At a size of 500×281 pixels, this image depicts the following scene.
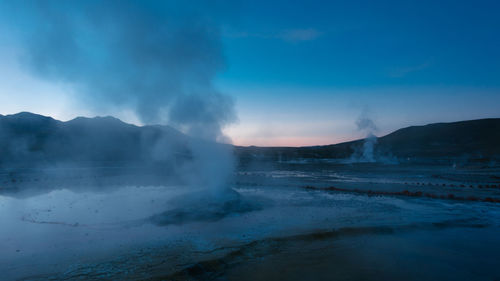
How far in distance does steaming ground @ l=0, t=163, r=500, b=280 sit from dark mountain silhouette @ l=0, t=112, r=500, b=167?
3111 cm

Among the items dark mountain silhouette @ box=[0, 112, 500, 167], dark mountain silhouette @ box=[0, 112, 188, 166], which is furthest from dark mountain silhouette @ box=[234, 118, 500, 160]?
dark mountain silhouette @ box=[0, 112, 188, 166]

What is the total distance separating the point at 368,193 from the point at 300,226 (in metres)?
9.72

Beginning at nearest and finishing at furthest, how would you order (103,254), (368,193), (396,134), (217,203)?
(103,254)
(217,203)
(368,193)
(396,134)

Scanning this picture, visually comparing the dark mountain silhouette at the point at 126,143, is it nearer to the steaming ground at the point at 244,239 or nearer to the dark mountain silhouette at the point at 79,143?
the dark mountain silhouette at the point at 79,143

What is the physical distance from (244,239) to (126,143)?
83.1 metres

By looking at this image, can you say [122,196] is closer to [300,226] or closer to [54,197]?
[54,197]

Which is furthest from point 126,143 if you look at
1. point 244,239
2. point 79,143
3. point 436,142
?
point 436,142

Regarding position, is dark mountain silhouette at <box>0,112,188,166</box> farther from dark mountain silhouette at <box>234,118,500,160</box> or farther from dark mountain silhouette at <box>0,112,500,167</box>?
dark mountain silhouette at <box>234,118,500,160</box>

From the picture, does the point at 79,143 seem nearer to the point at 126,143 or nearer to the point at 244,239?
the point at 126,143

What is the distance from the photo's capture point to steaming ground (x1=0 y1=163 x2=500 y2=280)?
6.14 meters

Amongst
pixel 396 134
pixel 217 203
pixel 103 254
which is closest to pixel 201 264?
pixel 103 254

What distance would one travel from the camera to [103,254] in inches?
275

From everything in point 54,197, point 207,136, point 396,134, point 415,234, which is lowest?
point 415,234

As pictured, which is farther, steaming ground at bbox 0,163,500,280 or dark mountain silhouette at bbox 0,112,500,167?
dark mountain silhouette at bbox 0,112,500,167
